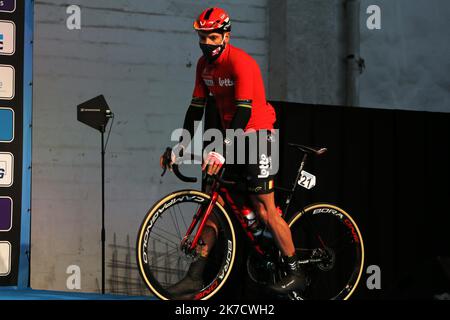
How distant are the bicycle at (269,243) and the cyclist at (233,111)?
92 millimetres

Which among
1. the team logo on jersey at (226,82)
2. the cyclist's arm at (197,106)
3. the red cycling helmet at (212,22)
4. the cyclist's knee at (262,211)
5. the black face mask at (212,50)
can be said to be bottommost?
the cyclist's knee at (262,211)

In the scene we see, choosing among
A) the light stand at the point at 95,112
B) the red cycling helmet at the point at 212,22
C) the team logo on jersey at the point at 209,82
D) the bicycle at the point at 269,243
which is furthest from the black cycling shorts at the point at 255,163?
the light stand at the point at 95,112

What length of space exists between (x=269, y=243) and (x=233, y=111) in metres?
0.90

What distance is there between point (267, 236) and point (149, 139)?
276 centimetres

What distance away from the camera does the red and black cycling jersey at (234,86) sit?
4.45m

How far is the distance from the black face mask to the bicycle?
713 millimetres

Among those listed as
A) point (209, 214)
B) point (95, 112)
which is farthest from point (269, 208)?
point (95, 112)

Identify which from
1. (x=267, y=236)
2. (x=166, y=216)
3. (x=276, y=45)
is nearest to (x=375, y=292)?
(x=267, y=236)

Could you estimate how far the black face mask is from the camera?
14.6ft

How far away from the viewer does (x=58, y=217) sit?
6961 millimetres

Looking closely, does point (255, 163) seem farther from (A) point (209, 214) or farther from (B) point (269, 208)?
(A) point (209, 214)

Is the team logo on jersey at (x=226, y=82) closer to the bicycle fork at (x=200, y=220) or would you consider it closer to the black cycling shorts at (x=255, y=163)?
the black cycling shorts at (x=255, y=163)

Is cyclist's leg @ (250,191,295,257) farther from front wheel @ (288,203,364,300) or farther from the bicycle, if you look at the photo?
front wheel @ (288,203,364,300)

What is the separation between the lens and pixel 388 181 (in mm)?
6195
